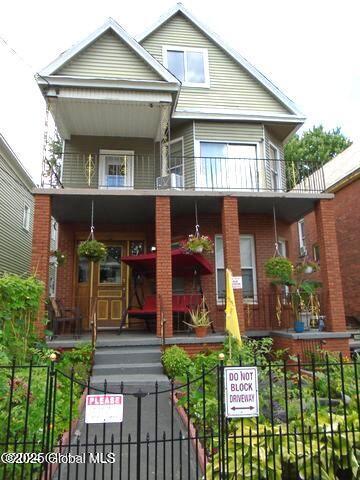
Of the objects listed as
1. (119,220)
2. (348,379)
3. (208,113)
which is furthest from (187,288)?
(348,379)

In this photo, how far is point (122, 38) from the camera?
440 inches

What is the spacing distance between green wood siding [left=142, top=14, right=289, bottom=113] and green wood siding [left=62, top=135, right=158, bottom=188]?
240 centimetres

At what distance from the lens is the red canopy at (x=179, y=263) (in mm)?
9914

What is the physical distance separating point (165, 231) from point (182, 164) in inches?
142

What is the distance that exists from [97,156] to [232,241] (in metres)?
5.75

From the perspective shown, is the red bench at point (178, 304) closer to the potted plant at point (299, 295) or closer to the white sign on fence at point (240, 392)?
the potted plant at point (299, 295)

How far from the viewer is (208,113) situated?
12430 mm

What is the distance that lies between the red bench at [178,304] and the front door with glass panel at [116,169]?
14.0 ft

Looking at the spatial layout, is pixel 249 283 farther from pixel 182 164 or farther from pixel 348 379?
pixel 348 379

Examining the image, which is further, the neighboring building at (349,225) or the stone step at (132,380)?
the neighboring building at (349,225)

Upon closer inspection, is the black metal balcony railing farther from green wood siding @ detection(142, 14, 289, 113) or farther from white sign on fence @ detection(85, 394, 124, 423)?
white sign on fence @ detection(85, 394, 124, 423)

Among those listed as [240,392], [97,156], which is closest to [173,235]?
[97,156]

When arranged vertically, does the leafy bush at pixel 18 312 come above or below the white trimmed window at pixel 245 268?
below

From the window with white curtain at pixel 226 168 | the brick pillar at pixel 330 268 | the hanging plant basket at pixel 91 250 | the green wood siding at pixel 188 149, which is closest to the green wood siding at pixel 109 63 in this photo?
the green wood siding at pixel 188 149
